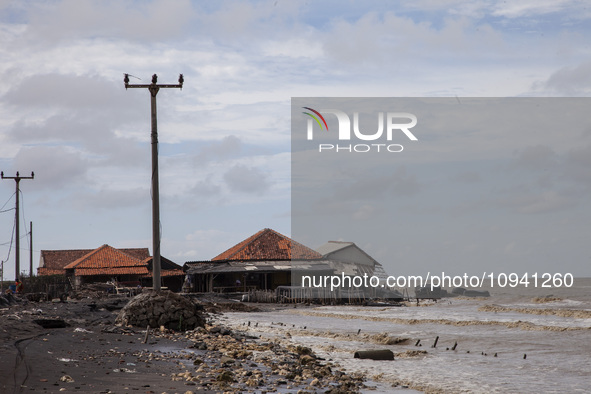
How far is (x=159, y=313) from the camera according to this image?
61.6 feet

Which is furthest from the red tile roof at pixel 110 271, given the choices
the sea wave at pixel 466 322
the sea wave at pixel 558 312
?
the sea wave at pixel 558 312

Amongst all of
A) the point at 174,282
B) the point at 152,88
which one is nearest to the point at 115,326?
the point at 152,88

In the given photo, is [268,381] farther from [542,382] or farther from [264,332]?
[264,332]

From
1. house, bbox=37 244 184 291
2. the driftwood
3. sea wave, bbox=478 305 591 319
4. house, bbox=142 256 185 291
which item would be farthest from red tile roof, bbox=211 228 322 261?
the driftwood

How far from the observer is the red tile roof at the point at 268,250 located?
51.5 m

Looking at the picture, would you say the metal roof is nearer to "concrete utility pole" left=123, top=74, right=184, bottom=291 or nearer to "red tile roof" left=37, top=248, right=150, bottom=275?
"red tile roof" left=37, top=248, right=150, bottom=275

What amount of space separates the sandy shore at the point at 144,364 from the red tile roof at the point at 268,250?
113 feet

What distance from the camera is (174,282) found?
57250 mm

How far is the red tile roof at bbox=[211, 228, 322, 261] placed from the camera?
51531 millimetres

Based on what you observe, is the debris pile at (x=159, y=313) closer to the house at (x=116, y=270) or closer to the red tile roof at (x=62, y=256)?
the house at (x=116, y=270)

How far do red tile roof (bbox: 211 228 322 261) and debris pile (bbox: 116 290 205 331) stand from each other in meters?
31.3

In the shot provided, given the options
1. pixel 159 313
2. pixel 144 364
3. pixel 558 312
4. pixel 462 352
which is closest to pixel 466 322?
pixel 558 312

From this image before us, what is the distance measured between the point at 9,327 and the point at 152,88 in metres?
9.56

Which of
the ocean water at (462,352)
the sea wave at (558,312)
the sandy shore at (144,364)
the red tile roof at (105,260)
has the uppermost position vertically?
the red tile roof at (105,260)
